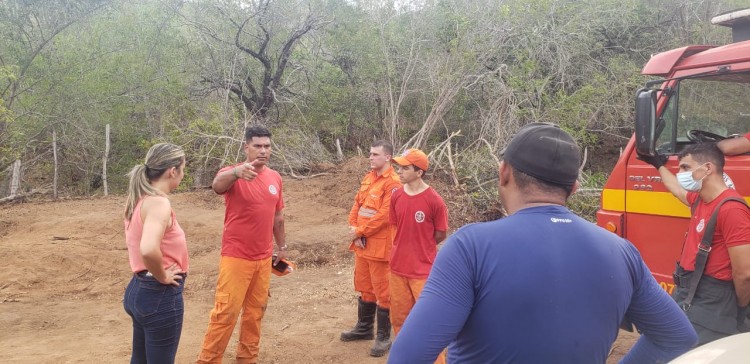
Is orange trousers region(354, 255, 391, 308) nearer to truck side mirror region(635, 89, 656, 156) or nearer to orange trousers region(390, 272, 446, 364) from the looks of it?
orange trousers region(390, 272, 446, 364)

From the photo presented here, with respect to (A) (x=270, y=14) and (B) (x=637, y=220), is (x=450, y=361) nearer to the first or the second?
(B) (x=637, y=220)

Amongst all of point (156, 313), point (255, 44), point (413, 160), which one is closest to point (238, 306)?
point (156, 313)

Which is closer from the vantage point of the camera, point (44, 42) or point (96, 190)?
point (44, 42)

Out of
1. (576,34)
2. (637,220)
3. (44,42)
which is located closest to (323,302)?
(637,220)

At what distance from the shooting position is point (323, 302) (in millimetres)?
6766

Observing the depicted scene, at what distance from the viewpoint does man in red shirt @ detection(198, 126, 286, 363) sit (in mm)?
4248

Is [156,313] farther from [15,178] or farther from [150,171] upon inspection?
[15,178]

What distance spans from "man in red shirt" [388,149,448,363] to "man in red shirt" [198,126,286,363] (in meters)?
1.05

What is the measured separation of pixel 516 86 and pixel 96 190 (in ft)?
39.5

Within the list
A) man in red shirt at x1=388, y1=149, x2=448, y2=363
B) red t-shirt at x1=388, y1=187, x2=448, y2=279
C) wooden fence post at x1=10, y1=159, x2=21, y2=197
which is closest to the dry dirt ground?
man in red shirt at x1=388, y1=149, x2=448, y2=363

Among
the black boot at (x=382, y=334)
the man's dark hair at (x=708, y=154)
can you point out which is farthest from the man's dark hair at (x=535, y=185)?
the black boot at (x=382, y=334)

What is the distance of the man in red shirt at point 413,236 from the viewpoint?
4348 millimetres

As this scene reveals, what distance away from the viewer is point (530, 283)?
1509 mm

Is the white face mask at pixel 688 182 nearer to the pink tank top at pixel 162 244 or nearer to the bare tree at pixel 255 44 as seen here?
the pink tank top at pixel 162 244
